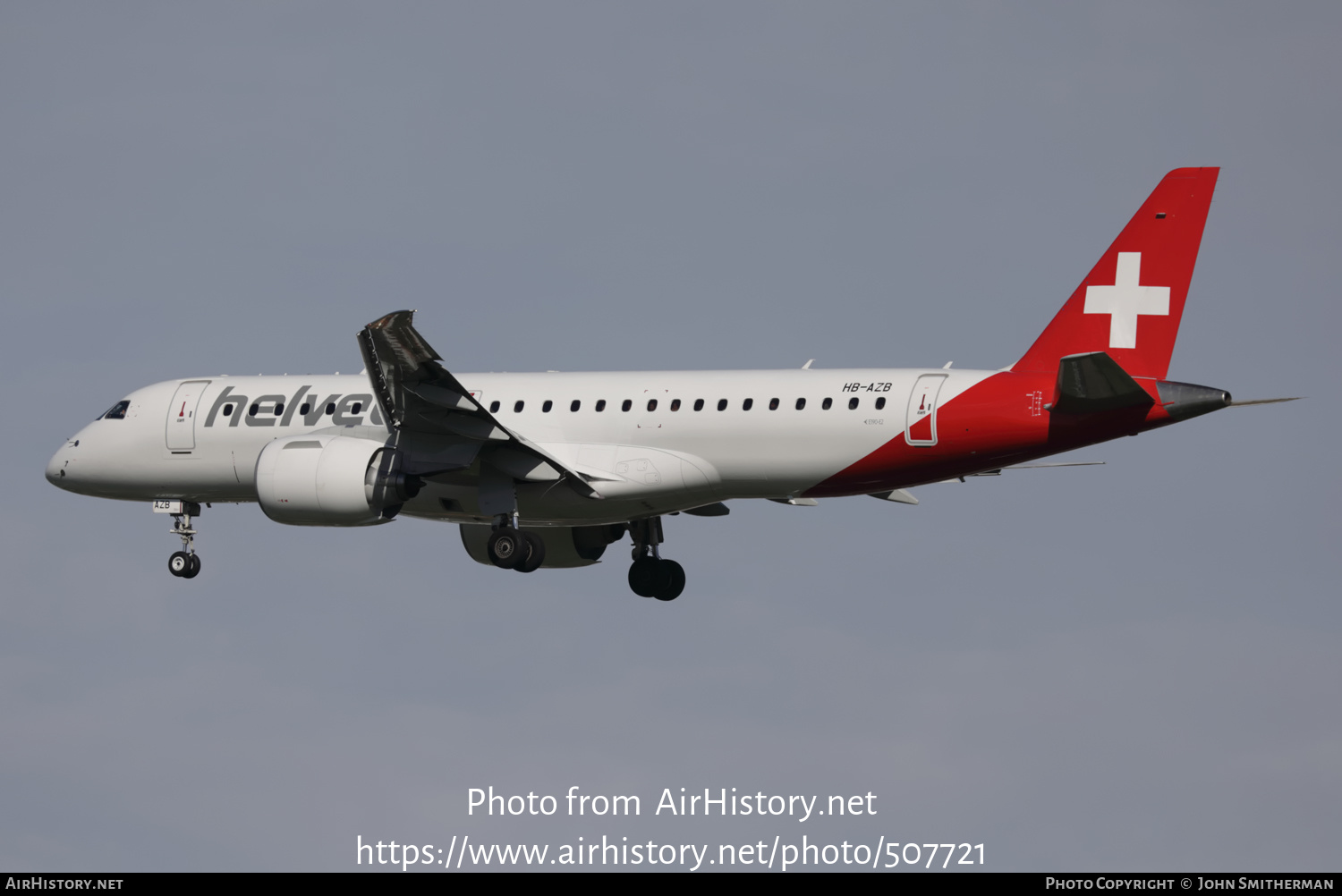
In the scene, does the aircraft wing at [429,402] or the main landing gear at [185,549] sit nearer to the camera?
the aircraft wing at [429,402]

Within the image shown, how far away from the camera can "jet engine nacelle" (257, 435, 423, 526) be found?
31344 mm

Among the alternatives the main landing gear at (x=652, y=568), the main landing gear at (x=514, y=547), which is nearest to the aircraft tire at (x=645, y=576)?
the main landing gear at (x=652, y=568)

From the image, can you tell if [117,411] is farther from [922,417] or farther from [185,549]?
[922,417]

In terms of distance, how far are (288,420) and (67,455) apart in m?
5.56

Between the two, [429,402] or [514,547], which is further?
[514,547]

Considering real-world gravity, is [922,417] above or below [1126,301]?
below

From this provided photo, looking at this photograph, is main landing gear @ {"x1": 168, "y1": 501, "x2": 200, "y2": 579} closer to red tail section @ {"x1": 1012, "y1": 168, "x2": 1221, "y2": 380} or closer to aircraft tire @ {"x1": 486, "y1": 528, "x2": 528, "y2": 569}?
aircraft tire @ {"x1": 486, "y1": 528, "x2": 528, "y2": 569}

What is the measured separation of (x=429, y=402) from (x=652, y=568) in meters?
7.69

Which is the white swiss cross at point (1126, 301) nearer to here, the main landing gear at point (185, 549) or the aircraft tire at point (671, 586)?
the aircraft tire at point (671, 586)

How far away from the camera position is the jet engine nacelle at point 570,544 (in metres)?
36.9

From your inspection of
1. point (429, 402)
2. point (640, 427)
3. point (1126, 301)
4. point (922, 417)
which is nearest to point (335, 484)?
point (429, 402)

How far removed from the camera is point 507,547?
106ft

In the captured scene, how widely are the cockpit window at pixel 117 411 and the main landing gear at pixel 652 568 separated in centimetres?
1082

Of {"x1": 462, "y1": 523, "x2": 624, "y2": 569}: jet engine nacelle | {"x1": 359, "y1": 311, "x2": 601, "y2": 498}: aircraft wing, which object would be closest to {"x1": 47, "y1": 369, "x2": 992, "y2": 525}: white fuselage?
{"x1": 359, "y1": 311, "x2": 601, "y2": 498}: aircraft wing
